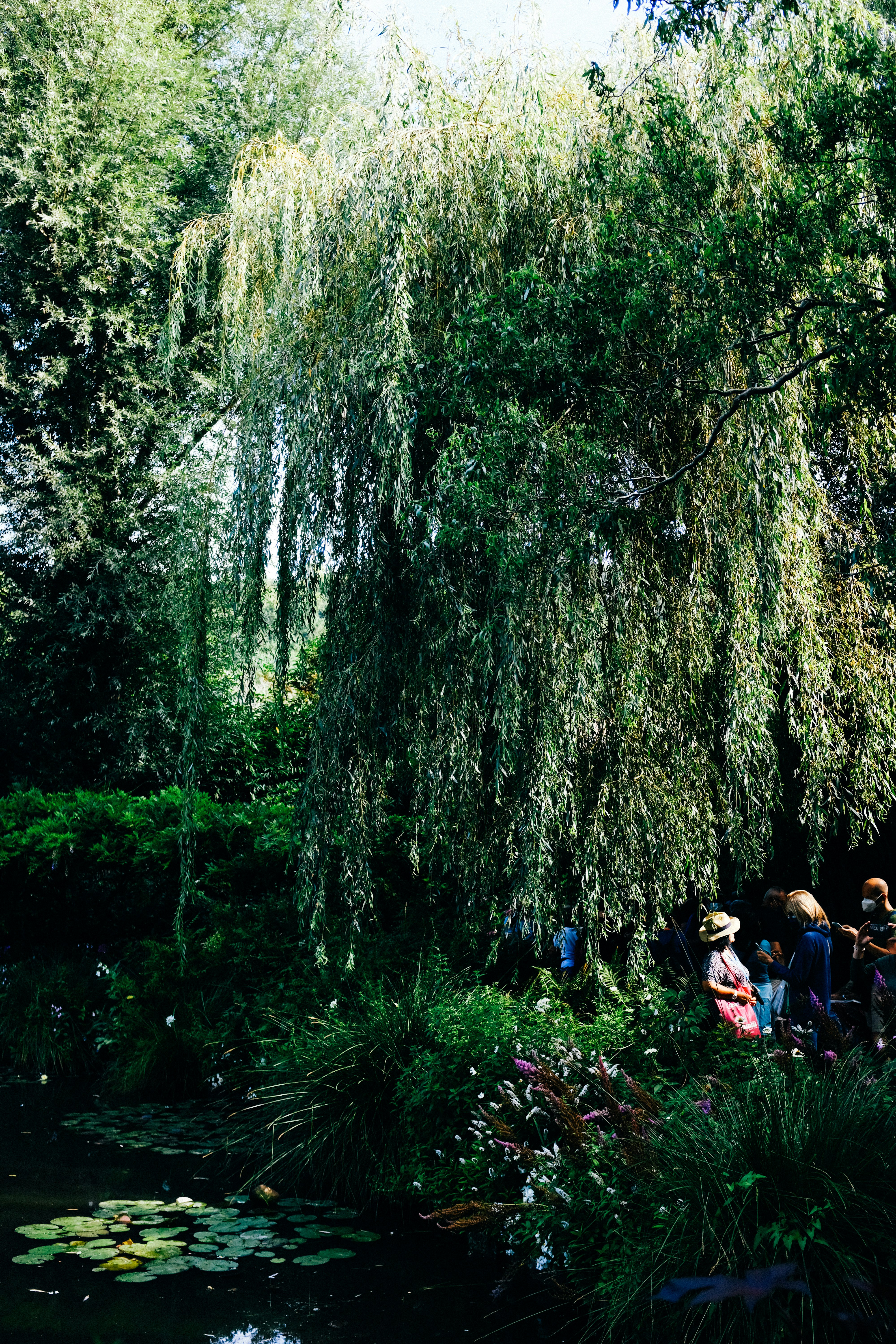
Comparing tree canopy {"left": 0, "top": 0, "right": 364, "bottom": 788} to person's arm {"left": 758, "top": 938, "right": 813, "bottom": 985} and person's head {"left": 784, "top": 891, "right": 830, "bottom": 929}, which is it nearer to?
person's head {"left": 784, "top": 891, "right": 830, "bottom": 929}

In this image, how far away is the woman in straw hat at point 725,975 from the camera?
5723 mm

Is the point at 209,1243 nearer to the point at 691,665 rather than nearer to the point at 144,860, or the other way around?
the point at 691,665

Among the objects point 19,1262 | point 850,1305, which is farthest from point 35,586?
point 850,1305

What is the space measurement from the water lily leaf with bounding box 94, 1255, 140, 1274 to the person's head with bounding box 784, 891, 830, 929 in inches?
165

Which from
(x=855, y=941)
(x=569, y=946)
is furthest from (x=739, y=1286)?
(x=855, y=941)

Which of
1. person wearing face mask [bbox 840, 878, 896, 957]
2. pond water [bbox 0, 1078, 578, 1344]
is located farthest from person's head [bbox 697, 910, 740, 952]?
pond water [bbox 0, 1078, 578, 1344]

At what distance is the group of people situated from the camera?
5.97 meters

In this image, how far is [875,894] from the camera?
699cm

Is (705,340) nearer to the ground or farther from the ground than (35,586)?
nearer to the ground

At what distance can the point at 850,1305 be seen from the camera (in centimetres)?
350

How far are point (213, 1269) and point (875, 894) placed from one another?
4474 millimetres

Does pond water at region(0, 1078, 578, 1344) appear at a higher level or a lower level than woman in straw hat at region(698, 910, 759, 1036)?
lower

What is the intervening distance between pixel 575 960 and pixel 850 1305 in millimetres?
3874

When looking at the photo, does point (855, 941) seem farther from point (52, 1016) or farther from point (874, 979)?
point (52, 1016)
